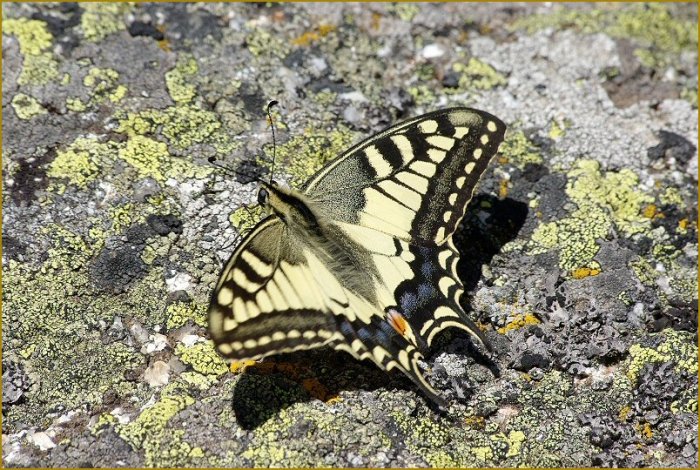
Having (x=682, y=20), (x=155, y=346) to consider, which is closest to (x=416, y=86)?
(x=682, y=20)

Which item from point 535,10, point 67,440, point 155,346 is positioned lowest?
point 67,440

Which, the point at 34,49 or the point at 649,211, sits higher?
the point at 649,211

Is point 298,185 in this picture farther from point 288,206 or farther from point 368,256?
point 368,256

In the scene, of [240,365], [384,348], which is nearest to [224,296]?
[240,365]

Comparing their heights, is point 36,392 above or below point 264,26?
below

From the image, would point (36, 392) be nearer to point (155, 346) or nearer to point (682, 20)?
point (155, 346)

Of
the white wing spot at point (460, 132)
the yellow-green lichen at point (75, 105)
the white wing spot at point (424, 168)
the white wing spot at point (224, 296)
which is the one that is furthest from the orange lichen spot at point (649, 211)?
the yellow-green lichen at point (75, 105)
